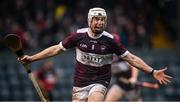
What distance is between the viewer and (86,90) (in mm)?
11523

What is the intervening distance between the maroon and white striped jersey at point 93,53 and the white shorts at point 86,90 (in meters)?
0.06

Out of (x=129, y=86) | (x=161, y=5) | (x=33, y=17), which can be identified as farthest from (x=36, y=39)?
(x=129, y=86)

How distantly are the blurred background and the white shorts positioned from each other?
746 centimetres

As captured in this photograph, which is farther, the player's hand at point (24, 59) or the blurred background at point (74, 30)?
the blurred background at point (74, 30)

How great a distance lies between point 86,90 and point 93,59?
50 centimetres

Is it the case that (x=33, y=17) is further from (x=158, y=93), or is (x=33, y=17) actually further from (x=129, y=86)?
(x=129, y=86)

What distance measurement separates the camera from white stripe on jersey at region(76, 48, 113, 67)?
11383 mm

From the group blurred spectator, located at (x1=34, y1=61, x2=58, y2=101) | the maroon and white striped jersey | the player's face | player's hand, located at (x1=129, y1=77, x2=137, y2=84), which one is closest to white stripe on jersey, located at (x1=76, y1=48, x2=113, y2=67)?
the maroon and white striped jersey

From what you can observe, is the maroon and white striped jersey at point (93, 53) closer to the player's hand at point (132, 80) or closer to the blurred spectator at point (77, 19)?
the player's hand at point (132, 80)

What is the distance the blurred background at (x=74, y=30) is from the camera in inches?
769

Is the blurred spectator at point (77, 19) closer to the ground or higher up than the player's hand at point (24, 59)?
closer to the ground

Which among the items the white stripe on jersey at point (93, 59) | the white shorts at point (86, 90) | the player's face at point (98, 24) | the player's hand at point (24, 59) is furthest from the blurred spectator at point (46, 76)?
the player's face at point (98, 24)

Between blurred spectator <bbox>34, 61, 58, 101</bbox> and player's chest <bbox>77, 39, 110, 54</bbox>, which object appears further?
blurred spectator <bbox>34, 61, 58, 101</bbox>

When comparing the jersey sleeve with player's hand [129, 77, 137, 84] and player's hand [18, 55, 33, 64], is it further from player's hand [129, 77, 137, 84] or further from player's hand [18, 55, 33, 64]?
player's hand [129, 77, 137, 84]
